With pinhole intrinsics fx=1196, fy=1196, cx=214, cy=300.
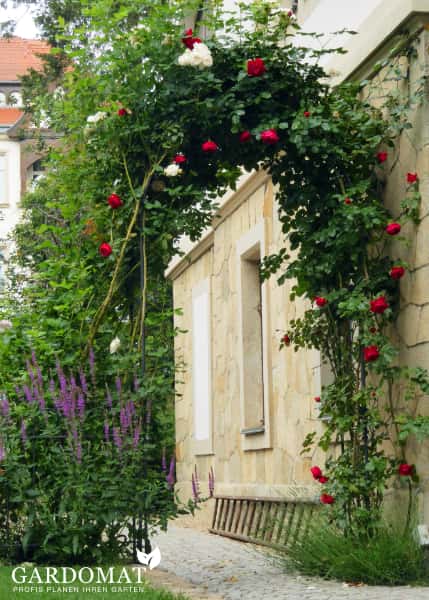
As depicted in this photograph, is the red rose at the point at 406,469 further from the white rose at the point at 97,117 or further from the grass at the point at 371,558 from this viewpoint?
the white rose at the point at 97,117

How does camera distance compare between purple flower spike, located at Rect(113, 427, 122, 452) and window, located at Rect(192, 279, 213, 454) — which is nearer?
purple flower spike, located at Rect(113, 427, 122, 452)

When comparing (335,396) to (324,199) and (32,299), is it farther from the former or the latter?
(32,299)

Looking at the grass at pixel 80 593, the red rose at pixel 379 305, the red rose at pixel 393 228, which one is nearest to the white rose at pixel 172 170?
the red rose at pixel 393 228

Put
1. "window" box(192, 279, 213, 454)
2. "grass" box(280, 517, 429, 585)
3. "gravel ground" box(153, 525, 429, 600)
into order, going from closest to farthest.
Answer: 1. "gravel ground" box(153, 525, 429, 600)
2. "grass" box(280, 517, 429, 585)
3. "window" box(192, 279, 213, 454)

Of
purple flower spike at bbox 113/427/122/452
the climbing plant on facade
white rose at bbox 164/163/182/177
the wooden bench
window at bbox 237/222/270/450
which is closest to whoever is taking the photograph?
purple flower spike at bbox 113/427/122/452

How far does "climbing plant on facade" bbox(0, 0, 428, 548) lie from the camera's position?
6.89m

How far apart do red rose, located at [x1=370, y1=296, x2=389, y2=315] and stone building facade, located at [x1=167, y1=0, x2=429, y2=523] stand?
0.67ft

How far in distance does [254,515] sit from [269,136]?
457 cm

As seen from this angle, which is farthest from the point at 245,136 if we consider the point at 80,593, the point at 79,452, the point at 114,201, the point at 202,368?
the point at 202,368

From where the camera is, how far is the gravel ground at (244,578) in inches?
224

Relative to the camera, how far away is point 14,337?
7.61 meters

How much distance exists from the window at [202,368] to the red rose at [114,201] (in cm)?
588

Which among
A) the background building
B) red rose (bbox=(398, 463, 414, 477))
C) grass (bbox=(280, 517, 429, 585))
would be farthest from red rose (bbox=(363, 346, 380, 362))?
the background building

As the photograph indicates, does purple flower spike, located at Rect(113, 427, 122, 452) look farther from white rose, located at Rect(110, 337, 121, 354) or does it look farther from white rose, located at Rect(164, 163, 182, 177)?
white rose, located at Rect(164, 163, 182, 177)
